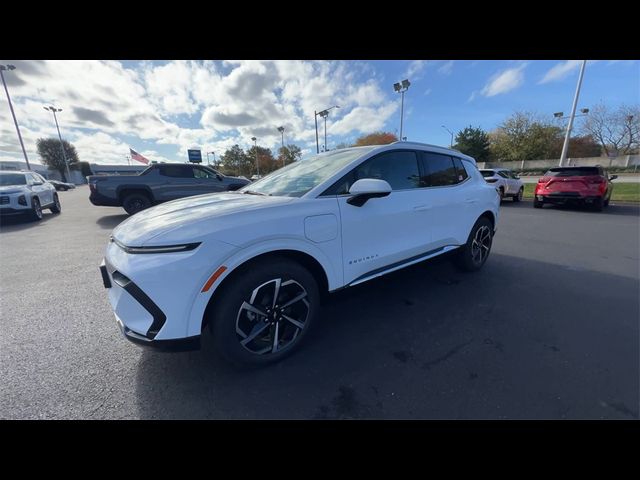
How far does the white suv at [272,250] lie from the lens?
167 cm

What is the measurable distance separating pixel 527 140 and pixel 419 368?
2331 inches

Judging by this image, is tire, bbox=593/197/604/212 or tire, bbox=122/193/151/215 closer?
tire, bbox=122/193/151/215

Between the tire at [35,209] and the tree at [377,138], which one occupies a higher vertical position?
the tree at [377,138]

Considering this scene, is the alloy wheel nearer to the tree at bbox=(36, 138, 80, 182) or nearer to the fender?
the fender

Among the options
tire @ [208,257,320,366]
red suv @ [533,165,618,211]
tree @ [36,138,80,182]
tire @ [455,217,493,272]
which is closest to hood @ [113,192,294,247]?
tire @ [208,257,320,366]

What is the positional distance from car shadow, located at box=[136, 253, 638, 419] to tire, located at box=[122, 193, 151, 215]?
816cm

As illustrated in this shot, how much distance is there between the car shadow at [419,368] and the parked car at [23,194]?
953cm

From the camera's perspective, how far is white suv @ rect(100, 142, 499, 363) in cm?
167

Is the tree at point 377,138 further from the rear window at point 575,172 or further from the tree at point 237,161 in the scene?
the rear window at point 575,172

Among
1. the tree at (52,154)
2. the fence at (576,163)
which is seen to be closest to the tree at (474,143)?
the fence at (576,163)

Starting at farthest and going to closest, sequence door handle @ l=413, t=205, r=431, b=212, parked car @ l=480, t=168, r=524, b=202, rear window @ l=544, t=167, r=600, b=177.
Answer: parked car @ l=480, t=168, r=524, b=202, rear window @ l=544, t=167, r=600, b=177, door handle @ l=413, t=205, r=431, b=212

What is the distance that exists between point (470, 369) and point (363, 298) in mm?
1378

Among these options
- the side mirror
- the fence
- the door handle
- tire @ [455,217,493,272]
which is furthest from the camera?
the fence
